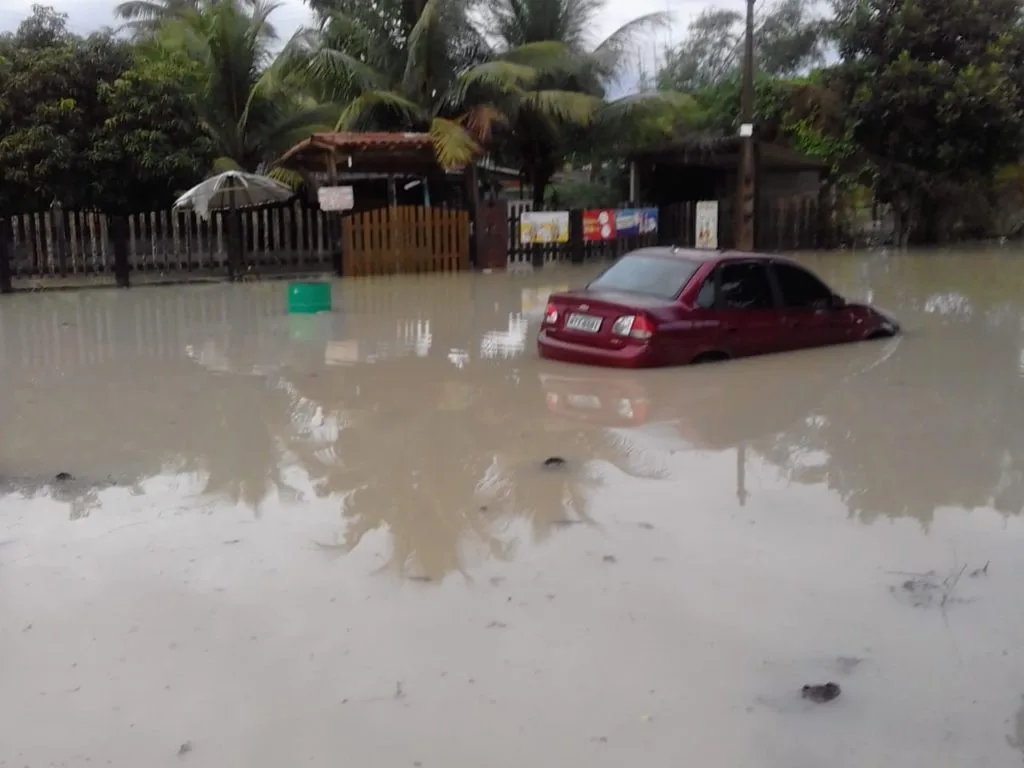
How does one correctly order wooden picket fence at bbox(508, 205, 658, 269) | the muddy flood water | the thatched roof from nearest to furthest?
the muddy flood water, wooden picket fence at bbox(508, 205, 658, 269), the thatched roof

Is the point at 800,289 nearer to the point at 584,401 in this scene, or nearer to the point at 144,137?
the point at 584,401

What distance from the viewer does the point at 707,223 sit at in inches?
1033

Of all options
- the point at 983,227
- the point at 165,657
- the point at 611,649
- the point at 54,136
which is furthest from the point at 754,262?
the point at 983,227

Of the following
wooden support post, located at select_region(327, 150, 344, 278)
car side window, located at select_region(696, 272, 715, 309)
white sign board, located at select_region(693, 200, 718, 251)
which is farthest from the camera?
white sign board, located at select_region(693, 200, 718, 251)

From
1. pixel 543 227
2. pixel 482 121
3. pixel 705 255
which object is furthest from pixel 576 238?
pixel 705 255

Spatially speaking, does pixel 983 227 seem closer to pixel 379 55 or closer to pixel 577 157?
pixel 577 157

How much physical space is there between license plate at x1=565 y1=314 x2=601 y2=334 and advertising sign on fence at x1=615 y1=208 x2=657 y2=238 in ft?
50.4

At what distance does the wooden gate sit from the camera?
21.8 meters

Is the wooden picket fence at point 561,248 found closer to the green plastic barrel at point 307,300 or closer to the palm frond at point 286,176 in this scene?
the palm frond at point 286,176

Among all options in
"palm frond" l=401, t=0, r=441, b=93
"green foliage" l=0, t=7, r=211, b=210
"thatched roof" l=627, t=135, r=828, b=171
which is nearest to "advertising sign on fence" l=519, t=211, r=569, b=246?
"palm frond" l=401, t=0, r=441, b=93

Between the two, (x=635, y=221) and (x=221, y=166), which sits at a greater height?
(x=221, y=166)

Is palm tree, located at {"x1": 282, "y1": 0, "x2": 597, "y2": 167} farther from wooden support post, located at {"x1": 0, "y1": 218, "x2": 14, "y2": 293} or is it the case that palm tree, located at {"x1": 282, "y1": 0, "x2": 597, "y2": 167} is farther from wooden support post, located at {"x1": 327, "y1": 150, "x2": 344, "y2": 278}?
wooden support post, located at {"x1": 0, "y1": 218, "x2": 14, "y2": 293}

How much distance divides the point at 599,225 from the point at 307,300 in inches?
435

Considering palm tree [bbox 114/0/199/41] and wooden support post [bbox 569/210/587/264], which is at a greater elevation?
palm tree [bbox 114/0/199/41]
